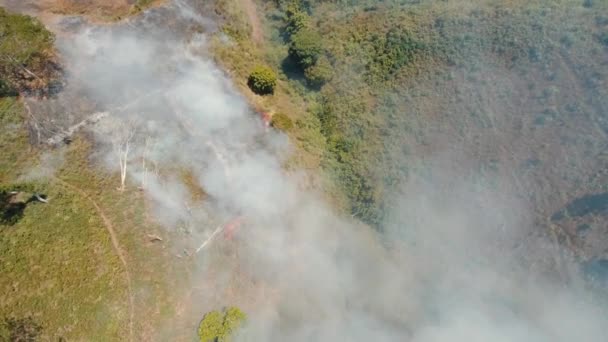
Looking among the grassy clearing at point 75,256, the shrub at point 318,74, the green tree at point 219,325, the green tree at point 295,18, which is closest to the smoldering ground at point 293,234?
the green tree at point 219,325

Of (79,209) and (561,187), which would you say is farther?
(561,187)

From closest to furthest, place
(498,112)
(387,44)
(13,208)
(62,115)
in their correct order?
1. (13,208)
2. (62,115)
3. (498,112)
4. (387,44)

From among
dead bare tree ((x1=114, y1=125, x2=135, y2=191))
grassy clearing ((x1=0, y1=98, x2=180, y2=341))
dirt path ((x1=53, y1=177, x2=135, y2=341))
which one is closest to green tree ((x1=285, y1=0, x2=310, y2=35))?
dead bare tree ((x1=114, y1=125, x2=135, y2=191))

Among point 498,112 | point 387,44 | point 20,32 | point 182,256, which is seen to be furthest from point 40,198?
point 498,112

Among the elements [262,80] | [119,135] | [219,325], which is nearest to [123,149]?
[119,135]

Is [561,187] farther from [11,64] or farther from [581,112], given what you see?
[11,64]

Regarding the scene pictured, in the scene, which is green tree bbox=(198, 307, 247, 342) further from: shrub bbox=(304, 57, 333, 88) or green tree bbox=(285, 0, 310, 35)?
green tree bbox=(285, 0, 310, 35)
